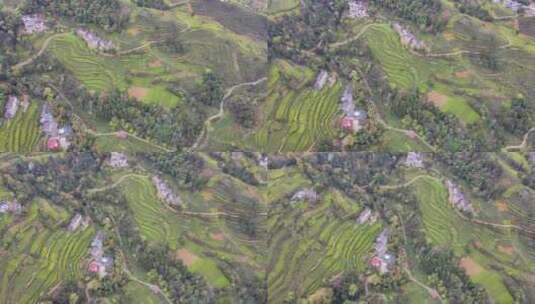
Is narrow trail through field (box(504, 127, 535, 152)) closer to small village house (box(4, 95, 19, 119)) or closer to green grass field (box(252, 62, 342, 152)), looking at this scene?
green grass field (box(252, 62, 342, 152))

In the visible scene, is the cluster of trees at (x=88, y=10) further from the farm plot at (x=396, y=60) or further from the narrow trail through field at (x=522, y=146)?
the narrow trail through field at (x=522, y=146)

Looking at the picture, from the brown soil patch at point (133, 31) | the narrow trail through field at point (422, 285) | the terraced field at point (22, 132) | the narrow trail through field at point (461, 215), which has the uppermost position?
the brown soil patch at point (133, 31)

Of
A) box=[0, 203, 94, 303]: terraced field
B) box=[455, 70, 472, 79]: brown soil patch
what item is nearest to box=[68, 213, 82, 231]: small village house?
box=[0, 203, 94, 303]: terraced field

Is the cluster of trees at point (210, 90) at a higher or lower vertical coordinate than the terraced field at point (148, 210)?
higher

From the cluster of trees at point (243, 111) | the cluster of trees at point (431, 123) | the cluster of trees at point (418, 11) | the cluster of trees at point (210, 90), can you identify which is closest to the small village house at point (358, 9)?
the cluster of trees at point (418, 11)

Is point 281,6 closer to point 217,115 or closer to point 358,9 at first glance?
point 358,9
